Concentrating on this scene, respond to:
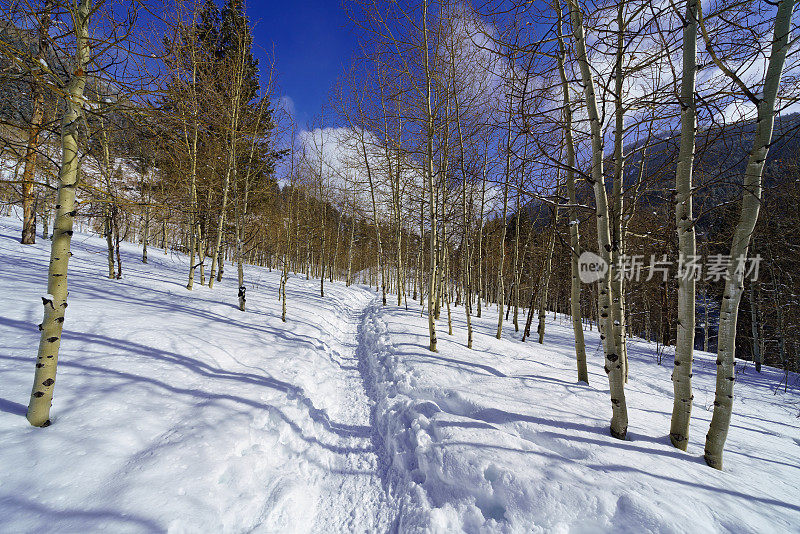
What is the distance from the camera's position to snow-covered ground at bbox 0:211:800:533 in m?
2.24

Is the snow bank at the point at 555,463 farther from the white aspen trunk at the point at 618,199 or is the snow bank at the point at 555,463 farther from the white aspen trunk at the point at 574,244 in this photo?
the white aspen trunk at the point at 618,199

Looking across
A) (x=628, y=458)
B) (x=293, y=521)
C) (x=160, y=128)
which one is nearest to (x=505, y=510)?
(x=628, y=458)

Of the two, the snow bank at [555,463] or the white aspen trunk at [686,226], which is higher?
the white aspen trunk at [686,226]

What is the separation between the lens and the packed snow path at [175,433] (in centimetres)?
219

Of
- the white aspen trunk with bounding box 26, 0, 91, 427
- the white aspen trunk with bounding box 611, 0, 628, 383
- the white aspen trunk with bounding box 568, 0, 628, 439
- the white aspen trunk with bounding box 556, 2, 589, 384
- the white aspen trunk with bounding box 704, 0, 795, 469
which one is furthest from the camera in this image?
the white aspen trunk with bounding box 556, 2, 589, 384

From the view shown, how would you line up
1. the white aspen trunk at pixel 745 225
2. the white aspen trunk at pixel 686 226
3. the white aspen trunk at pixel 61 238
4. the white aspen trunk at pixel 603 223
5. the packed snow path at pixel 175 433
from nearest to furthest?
the packed snow path at pixel 175 433 → the white aspen trunk at pixel 61 238 → the white aspen trunk at pixel 745 225 → the white aspen trunk at pixel 686 226 → the white aspen trunk at pixel 603 223

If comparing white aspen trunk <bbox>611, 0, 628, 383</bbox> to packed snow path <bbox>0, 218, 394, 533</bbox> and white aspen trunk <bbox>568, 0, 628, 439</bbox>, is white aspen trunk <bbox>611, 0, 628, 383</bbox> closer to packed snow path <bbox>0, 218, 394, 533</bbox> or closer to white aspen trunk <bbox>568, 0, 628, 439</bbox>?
white aspen trunk <bbox>568, 0, 628, 439</bbox>

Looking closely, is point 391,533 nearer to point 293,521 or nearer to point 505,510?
point 293,521

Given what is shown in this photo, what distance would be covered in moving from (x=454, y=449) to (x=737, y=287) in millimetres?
3702

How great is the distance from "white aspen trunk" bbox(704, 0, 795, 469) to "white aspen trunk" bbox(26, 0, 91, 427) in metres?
6.75

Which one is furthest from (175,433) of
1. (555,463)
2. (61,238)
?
(555,463)

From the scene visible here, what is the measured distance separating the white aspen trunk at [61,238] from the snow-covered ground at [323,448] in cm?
39

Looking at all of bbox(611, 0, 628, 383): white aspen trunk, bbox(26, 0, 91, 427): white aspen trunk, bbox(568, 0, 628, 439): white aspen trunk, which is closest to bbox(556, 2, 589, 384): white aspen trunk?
bbox(611, 0, 628, 383): white aspen trunk

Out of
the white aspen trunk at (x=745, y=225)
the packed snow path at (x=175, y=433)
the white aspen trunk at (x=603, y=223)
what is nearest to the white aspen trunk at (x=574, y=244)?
the white aspen trunk at (x=603, y=223)
